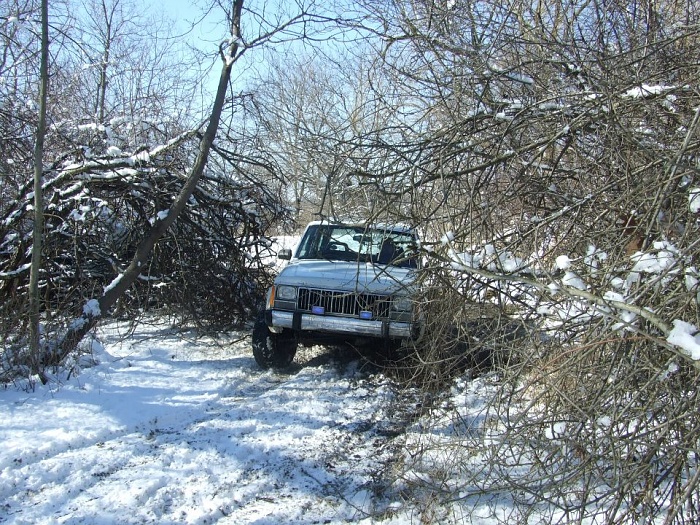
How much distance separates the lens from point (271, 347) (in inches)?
275

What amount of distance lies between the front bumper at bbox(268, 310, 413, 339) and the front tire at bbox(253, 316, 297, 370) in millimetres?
447

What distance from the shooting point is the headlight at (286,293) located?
6.54 metres

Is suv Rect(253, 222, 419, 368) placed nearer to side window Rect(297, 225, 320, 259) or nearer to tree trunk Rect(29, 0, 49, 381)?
side window Rect(297, 225, 320, 259)

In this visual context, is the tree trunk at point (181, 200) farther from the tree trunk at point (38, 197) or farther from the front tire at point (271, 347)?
the front tire at point (271, 347)

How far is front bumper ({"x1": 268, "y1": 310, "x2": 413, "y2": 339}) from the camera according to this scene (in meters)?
6.24

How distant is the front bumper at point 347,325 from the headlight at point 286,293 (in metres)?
0.20

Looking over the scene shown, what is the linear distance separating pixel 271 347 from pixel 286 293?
2.71 feet

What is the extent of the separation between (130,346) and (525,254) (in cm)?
560

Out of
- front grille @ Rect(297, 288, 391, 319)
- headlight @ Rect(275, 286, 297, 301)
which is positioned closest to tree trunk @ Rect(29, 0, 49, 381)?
Result: headlight @ Rect(275, 286, 297, 301)

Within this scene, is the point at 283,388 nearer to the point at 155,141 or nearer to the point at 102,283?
the point at 102,283

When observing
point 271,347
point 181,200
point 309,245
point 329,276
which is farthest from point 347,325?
point 181,200

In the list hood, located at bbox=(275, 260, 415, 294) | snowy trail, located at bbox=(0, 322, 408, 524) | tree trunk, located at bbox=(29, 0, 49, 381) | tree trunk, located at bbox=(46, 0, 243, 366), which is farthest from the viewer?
tree trunk, located at bbox=(46, 0, 243, 366)

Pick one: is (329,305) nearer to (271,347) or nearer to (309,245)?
(271,347)

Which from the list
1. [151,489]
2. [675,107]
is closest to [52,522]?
[151,489]
